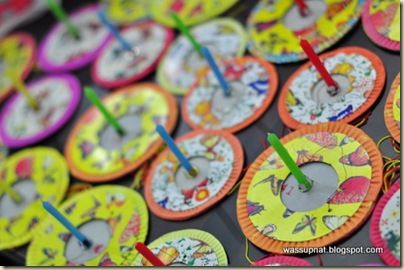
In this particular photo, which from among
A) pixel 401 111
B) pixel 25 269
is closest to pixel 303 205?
pixel 401 111

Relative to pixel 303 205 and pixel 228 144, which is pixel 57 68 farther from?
pixel 303 205

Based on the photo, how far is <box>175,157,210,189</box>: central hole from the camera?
956mm

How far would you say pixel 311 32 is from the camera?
102 cm

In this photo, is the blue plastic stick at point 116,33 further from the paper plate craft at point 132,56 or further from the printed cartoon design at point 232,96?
the printed cartoon design at point 232,96

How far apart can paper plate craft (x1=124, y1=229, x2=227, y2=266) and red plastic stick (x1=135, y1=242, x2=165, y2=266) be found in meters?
0.04

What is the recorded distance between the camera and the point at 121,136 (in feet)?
3.71

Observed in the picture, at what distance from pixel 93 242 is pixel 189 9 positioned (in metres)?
0.62

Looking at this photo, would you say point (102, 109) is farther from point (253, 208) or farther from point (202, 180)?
point (253, 208)

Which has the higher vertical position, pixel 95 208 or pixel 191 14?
pixel 191 14

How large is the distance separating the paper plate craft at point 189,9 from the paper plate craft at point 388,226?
0.64 metres

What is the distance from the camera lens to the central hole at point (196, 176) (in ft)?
3.14

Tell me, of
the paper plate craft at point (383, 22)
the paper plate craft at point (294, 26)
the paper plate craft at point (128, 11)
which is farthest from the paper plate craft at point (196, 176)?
the paper plate craft at point (128, 11)

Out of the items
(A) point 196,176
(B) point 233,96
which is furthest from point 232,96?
(A) point 196,176

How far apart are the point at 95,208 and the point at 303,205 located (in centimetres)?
43
